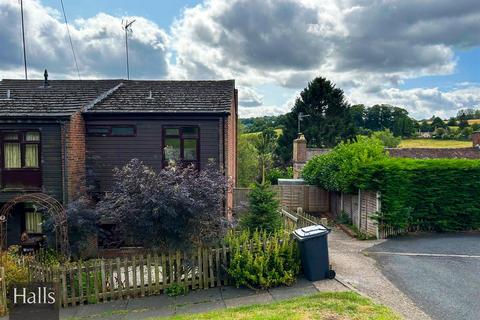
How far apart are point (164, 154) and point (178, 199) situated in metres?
6.56

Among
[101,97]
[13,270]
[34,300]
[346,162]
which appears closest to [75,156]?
[101,97]

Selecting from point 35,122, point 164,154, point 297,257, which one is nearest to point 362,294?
point 297,257

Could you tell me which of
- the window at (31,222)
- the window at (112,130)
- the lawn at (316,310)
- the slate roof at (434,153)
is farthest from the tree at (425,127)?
the lawn at (316,310)

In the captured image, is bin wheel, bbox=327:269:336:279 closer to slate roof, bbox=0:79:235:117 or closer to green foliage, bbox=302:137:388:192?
green foliage, bbox=302:137:388:192

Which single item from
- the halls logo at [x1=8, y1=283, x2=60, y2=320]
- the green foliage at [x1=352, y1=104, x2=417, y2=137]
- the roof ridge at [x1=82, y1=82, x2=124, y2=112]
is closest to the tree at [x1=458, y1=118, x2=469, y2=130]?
the green foliage at [x1=352, y1=104, x2=417, y2=137]

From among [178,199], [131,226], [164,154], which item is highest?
[164,154]

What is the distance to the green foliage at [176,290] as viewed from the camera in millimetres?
9021

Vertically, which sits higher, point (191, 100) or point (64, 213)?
point (191, 100)

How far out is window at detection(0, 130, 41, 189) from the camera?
→ 14148 millimetres

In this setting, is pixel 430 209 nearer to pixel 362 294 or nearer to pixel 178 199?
pixel 362 294

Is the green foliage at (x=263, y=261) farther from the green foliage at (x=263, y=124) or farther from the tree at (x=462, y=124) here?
the green foliage at (x=263, y=124)

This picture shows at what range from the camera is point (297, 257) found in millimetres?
9250

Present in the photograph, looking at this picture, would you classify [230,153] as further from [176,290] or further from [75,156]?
[176,290]

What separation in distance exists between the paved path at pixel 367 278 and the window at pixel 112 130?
919 cm
